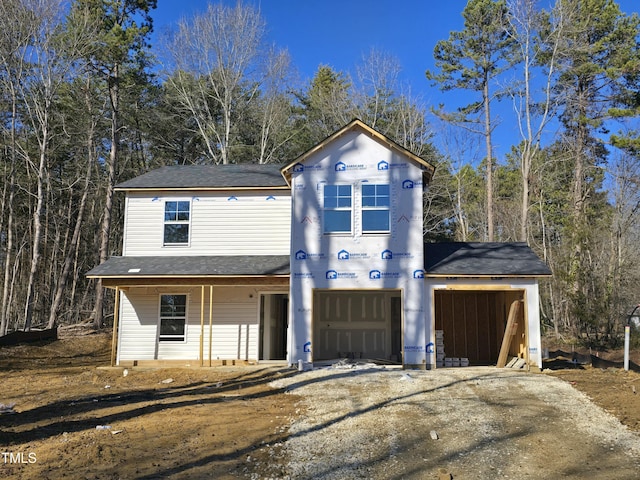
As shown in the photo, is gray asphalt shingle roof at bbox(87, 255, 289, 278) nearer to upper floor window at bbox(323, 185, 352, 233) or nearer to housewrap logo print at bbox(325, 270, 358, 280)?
housewrap logo print at bbox(325, 270, 358, 280)

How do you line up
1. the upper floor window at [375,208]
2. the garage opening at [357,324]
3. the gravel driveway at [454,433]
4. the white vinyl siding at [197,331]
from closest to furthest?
1. the gravel driveway at [454,433]
2. the upper floor window at [375,208]
3. the white vinyl siding at [197,331]
4. the garage opening at [357,324]

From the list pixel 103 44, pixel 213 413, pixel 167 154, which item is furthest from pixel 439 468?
pixel 167 154

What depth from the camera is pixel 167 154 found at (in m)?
33.4

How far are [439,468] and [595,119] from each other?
2296 cm

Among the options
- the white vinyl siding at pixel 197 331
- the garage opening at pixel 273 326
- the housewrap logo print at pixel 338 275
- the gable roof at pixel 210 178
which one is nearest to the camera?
the housewrap logo print at pixel 338 275

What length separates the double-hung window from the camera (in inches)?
653

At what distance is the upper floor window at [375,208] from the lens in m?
14.8

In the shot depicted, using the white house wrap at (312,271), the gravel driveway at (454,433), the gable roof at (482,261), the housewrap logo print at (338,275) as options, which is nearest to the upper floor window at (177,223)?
the white house wrap at (312,271)

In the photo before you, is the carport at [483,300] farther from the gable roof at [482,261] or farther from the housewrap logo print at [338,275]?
the housewrap logo print at [338,275]

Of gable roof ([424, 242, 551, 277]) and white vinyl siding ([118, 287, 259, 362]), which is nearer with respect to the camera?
gable roof ([424, 242, 551, 277])

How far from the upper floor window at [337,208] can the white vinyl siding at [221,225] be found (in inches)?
94.2

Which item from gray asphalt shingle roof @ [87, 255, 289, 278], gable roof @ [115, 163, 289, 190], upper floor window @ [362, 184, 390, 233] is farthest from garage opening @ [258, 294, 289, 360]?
upper floor window @ [362, 184, 390, 233]

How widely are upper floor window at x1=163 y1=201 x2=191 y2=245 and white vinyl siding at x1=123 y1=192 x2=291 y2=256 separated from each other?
15cm

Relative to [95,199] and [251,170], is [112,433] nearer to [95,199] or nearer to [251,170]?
[251,170]
